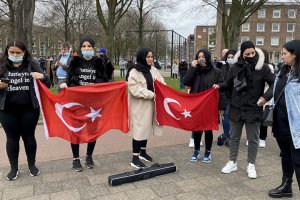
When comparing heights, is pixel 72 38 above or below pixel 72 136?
above

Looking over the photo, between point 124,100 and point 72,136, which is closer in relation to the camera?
point 72,136

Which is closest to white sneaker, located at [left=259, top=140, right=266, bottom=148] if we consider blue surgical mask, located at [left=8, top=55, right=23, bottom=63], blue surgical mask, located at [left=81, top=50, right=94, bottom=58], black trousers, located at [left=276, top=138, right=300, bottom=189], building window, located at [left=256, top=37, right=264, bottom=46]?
black trousers, located at [left=276, top=138, right=300, bottom=189]

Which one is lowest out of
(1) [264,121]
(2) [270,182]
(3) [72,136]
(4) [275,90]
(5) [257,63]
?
(2) [270,182]

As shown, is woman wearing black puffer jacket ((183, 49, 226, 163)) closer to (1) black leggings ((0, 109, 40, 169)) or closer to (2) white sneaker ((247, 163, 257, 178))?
(2) white sneaker ((247, 163, 257, 178))

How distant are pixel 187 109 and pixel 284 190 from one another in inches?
78.7

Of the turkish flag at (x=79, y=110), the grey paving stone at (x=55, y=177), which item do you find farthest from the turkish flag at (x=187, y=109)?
the grey paving stone at (x=55, y=177)

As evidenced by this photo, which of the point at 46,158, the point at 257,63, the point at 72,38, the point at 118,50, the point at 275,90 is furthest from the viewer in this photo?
the point at 118,50

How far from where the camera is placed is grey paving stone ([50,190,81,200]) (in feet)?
13.4

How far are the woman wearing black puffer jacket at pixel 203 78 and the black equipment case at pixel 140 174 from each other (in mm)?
802

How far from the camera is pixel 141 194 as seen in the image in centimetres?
418

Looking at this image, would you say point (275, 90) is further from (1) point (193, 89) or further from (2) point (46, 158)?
(2) point (46, 158)

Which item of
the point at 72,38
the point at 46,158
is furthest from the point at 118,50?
the point at 46,158

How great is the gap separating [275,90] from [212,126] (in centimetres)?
170

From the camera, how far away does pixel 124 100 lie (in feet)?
17.5
